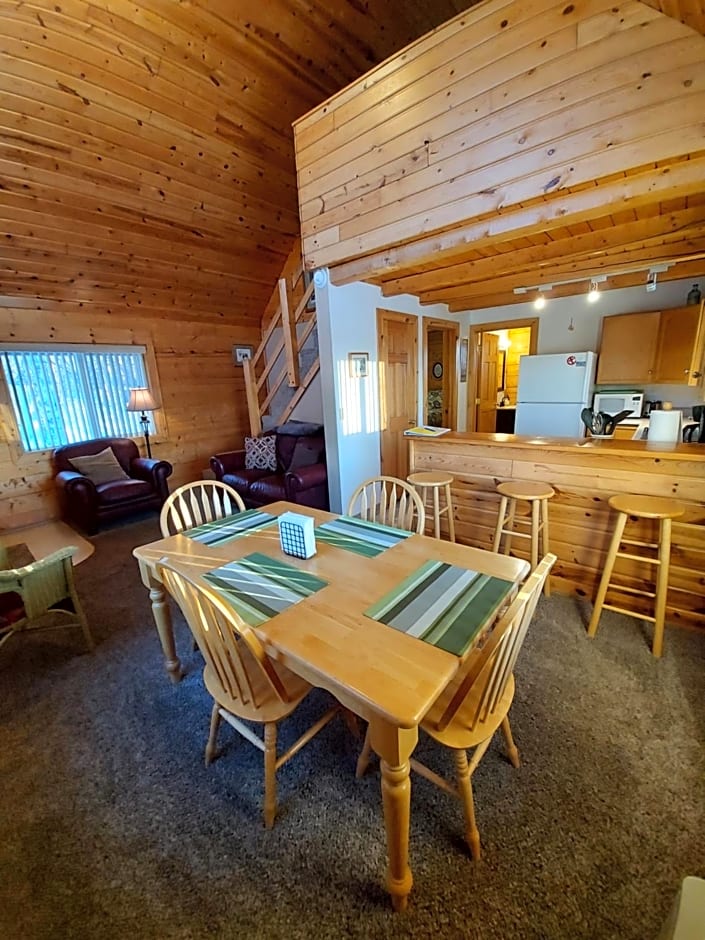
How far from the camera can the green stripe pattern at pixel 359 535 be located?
67.1 inches

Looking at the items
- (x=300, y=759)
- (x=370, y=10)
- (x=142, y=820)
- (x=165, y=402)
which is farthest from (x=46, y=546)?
(x=370, y=10)

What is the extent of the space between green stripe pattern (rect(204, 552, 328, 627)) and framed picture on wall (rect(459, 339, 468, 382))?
492cm

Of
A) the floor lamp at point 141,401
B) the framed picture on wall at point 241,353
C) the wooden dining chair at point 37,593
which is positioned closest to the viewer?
the wooden dining chair at point 37,593

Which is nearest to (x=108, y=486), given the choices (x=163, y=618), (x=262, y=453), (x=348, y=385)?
(x=262, y=453)

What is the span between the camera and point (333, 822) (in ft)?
4.41

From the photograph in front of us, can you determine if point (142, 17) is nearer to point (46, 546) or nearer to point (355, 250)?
point (355, 250)

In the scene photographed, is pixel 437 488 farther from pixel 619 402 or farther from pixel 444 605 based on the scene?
pixel 619 402

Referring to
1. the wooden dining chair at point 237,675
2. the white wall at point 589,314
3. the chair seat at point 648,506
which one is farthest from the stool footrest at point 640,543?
the white wall at point 589,314

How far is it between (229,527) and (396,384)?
9.90ft

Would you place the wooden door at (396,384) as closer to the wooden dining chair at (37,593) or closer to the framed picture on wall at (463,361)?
the framed picture on wall at (463,361)

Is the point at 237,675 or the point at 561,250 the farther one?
the point at 561,250

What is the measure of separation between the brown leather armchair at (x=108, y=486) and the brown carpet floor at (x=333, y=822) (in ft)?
7.64

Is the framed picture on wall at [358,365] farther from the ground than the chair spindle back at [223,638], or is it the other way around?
the framed picture on wall at [358,365]

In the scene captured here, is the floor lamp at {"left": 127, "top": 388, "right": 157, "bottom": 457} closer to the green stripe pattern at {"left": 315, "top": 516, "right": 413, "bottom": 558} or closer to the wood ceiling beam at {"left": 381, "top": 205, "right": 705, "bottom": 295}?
the wood ceiling beam at {"left": 381, "top": 205, "right": 705, "bottom": 295}
